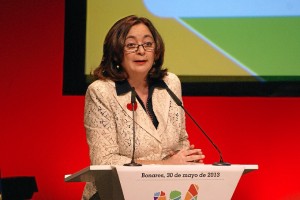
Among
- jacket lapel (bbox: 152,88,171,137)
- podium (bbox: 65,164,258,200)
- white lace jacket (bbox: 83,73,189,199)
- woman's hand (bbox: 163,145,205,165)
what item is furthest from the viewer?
jacket lapel (bbox: 152,88,171,137)

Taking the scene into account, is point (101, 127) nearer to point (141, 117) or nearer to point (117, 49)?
point (141, 117)

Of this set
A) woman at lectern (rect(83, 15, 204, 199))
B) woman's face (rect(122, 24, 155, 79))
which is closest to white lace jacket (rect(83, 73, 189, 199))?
woman at lectern (rect(83, 15, 204, 199))

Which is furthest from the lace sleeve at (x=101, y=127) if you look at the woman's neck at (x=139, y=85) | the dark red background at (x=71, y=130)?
the dark red background at (x=71, y=130)

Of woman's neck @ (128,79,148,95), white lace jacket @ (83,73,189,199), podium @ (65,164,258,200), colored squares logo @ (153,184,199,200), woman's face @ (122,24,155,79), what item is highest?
woman's face @ (122,24,155,79)

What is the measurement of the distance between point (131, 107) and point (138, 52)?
247mm

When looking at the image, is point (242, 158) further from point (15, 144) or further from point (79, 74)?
point (15, 144)

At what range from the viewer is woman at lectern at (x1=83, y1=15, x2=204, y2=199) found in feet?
8.43

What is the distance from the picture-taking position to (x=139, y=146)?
259cm

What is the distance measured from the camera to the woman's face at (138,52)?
8.87 ft

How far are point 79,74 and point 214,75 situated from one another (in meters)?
0.82

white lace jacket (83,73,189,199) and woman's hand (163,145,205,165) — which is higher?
white lace jacket (83,73,189,199)

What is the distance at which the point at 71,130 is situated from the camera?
3732 millimetres

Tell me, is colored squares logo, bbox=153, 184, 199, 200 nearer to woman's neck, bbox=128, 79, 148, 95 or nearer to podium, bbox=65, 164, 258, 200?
podium, bbox=65, 164, 258, 200

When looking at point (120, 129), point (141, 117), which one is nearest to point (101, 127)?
point (120, 129)
